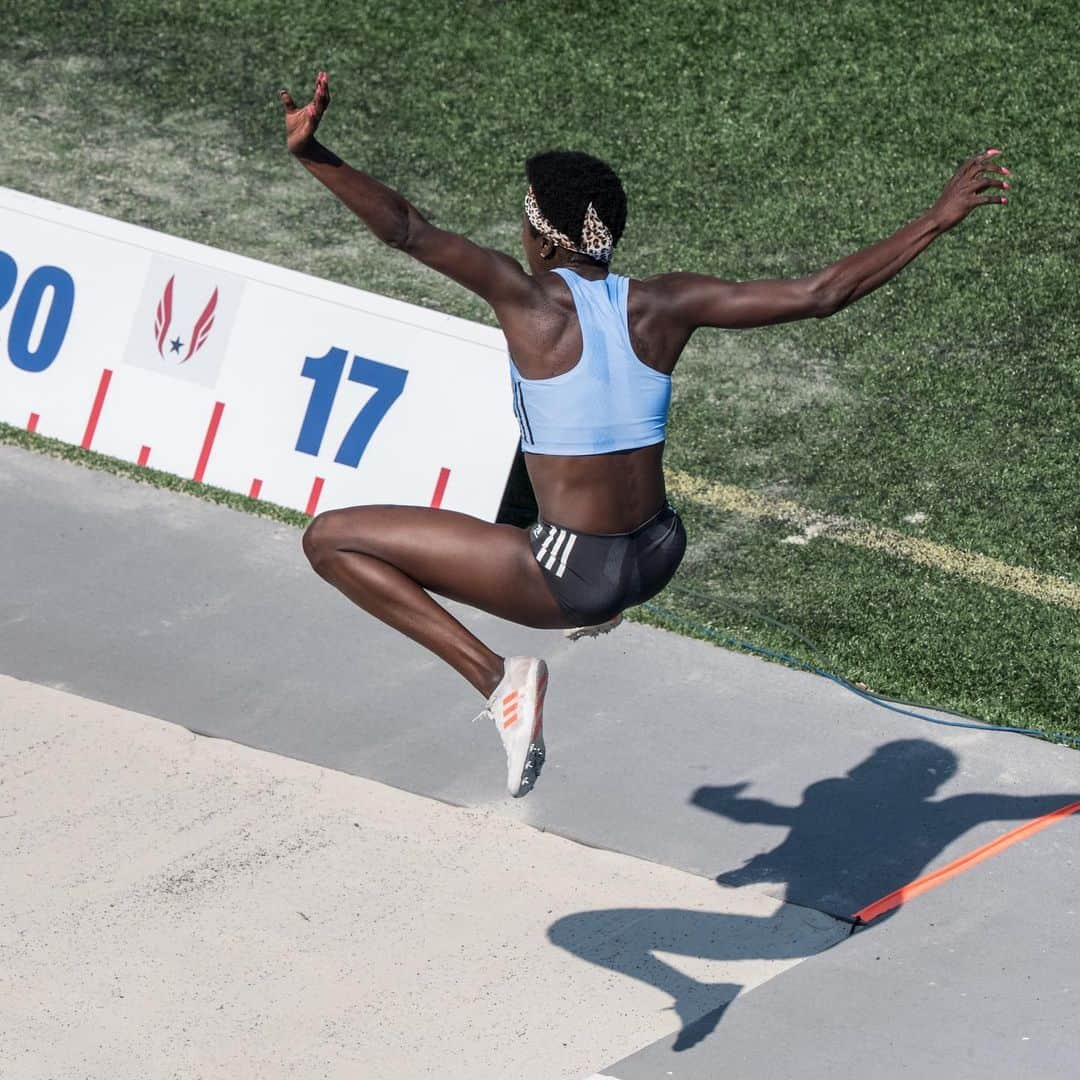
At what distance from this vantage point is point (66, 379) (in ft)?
36.0

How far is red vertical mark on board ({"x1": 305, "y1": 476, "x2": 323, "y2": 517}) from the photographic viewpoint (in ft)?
33.8

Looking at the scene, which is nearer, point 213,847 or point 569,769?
point 213,847

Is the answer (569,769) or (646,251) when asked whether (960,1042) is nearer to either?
(569,769)

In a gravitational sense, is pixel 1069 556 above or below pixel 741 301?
below

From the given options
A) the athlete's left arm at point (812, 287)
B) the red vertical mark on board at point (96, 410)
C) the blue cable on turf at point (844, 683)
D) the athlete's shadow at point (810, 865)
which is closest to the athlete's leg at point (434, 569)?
the athlete's left arm at point (812, 287)

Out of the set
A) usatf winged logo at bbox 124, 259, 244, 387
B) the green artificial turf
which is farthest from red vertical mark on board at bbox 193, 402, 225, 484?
the green artificial turf

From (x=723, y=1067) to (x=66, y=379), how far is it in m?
5.92

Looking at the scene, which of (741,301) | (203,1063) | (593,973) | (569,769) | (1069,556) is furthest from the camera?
(1069,556)

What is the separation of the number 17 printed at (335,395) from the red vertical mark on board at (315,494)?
5.5 inches

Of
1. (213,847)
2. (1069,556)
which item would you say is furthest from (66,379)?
(1069,556)

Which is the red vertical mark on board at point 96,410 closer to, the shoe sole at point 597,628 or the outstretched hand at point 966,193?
the shoe sole at point 597,628

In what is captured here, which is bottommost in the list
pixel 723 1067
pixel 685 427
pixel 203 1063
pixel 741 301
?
pixel 203 1063

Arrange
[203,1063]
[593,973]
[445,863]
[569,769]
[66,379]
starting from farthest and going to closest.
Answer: [66,379] → [569,769] → [445,863] → [593,973] → [203,1063]

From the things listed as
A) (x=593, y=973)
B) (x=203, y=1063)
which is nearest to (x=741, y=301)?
(x=593, y=973)
